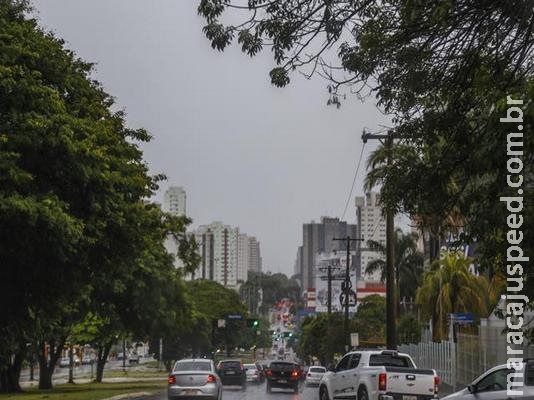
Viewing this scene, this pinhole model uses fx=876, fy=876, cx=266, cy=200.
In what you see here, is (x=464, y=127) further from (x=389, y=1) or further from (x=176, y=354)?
(x=176, y=354)

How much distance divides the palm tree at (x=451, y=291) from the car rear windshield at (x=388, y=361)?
23035 millimetres

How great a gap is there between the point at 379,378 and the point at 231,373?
28.3m

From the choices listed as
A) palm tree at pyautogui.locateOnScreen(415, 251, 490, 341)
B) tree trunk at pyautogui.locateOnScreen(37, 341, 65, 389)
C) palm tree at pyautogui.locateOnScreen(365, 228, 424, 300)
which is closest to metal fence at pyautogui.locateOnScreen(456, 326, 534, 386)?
palm tree at pyautogui.locateOnScreen(415, 251, 490, 341)

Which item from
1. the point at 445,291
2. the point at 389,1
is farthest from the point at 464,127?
the point at 445,291

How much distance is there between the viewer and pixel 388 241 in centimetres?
3372

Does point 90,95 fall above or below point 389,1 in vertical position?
above

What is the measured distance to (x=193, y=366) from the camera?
29.5m

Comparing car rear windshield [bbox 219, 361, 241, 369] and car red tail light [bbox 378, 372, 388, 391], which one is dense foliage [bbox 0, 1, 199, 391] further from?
car rear windshield [bbox 219, 361, 241, 369]

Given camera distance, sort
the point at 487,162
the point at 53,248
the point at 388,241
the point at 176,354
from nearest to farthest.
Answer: the point at 487,162
the point at 53,248
the point at 388,241
the point at 176,354

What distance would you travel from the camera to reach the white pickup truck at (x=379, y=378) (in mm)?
21484

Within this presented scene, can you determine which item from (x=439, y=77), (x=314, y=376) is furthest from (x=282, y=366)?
(x=439, y=77)

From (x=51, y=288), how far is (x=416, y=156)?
649 inches

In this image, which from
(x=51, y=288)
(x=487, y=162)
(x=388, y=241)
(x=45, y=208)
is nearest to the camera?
(x=487, y=162)

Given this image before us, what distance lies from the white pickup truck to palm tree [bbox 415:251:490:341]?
Result: 22.0 m
